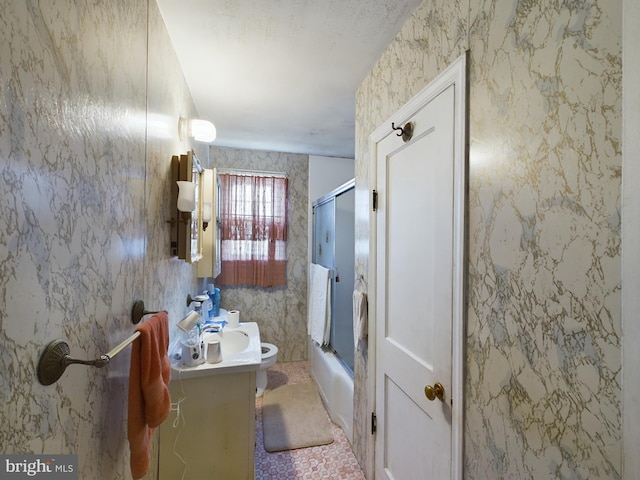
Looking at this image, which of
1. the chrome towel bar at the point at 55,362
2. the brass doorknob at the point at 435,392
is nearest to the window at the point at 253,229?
the brass doorknob at the point at 435,392

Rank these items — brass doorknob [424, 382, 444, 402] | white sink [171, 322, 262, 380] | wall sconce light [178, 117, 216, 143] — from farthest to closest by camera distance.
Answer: wall sconce light [178, 117, 216, 143], white sink [171, 322, 262, 380], brass doorknob [424, 382, 444, 402]

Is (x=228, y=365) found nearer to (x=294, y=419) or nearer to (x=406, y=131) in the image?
(x=294, y=419)

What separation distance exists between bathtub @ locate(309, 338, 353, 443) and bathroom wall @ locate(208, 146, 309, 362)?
605 mm

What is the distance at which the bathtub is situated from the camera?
208cm

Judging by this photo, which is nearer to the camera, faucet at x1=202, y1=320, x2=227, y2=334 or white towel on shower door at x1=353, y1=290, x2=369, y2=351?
white towel on shower door at x1=353, y1=290, x2=369, y2=351

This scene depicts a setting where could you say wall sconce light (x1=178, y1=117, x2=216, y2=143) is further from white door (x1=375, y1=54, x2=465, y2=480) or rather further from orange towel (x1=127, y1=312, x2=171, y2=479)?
orange towel (x1=127, y1=312, x2=171, y2=479)

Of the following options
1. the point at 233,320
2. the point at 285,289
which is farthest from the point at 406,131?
the point at 285,289

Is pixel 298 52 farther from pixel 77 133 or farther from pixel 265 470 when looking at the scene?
pixel 265 470

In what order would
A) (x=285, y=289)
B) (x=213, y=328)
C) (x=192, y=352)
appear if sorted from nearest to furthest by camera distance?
(x=192, y=352), (x=213, y=328), (x=285, y=289)

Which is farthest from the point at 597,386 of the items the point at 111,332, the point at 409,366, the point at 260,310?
the point at 260,310

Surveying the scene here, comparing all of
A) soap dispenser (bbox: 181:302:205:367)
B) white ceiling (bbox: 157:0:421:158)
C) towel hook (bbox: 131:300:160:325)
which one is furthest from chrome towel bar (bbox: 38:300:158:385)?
white ceiling (bbox: 157:0:421:158)

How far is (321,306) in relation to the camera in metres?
2.67

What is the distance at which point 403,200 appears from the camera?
4.40 ft

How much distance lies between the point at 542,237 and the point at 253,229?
2846 mm
